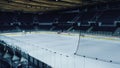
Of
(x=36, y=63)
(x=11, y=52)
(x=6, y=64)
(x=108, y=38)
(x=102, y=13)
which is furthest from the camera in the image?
(x=102, y=13)

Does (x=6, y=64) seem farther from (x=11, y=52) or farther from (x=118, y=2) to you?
(x=118, y=2)

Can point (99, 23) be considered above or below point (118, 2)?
below

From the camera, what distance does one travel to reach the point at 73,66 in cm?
757

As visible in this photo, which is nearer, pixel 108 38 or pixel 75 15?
pixel 108 38

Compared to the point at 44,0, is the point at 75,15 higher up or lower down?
lower down

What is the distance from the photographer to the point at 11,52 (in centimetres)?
733

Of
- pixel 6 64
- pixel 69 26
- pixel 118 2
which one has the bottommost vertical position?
pixel 69 26

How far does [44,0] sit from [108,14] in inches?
387

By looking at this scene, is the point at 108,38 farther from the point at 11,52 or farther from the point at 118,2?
the point at 11,52

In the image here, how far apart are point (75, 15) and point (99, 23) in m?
8.49

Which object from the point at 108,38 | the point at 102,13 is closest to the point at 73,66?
the point at 108,38

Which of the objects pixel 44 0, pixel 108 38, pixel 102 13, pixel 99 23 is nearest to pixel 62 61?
pixel 108 38

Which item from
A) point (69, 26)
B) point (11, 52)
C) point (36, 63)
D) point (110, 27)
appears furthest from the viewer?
point (69, 26)

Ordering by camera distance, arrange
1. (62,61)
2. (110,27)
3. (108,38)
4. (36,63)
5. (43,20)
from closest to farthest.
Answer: (36,63) < (62,61) < (108,38) < (110,27) < (43,20)
